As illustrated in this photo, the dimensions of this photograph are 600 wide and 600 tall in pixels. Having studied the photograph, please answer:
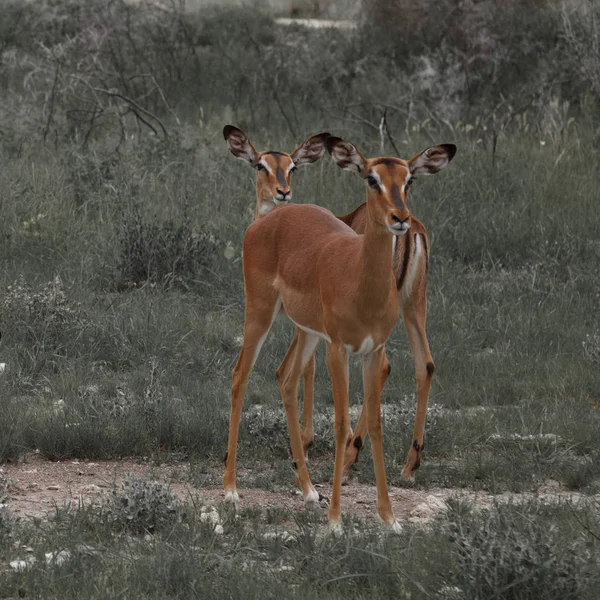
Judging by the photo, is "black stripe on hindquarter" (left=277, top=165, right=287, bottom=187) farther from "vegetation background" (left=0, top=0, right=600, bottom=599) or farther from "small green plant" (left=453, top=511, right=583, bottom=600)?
"small green plant" (left=453, top=511, right=583, bottom=600)

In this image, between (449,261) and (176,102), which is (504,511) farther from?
(176,102)

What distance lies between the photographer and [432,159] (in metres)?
5.72

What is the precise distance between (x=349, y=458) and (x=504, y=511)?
166 centimetres

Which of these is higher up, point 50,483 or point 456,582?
point 456,582

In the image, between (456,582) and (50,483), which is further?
(50,483)

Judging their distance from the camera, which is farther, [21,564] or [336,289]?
[336,289]

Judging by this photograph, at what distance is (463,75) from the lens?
18719mm

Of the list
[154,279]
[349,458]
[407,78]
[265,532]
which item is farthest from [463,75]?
[265,532]

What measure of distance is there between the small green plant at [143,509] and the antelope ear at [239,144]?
294 centimetres

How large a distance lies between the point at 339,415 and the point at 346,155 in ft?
4.00

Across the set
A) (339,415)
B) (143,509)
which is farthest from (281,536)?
(339,415)

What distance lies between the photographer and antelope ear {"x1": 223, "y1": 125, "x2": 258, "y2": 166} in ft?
26.0

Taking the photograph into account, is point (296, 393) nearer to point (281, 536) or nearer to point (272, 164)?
point (281, 536)

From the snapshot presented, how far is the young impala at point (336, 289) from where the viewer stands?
557cm
